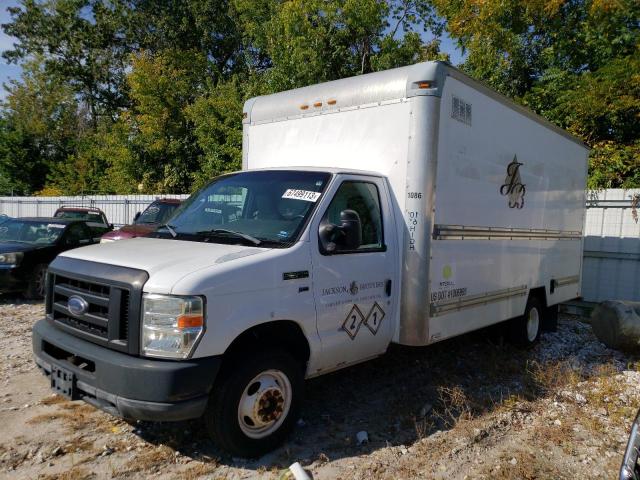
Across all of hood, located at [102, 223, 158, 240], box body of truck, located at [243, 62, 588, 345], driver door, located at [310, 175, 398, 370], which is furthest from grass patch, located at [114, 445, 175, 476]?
hood, located at [102, 223, 158, 240]

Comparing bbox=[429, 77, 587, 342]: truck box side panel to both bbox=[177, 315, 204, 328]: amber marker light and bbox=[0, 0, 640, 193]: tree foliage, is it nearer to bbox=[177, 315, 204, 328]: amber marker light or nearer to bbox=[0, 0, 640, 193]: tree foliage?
bbox=[177, 315, 204, 328]: amber marker light

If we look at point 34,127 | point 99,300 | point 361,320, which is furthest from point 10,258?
point 34,127

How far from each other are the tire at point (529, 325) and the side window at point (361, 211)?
327 centimetres

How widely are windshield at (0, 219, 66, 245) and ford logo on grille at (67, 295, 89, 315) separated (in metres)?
6.66

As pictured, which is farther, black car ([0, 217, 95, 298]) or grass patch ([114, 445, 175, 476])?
black car ([0, 217, 95, 298])

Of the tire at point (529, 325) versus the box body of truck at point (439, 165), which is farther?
the tire at point (529, 325)

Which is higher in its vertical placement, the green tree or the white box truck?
the green tree

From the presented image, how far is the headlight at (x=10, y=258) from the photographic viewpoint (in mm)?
8695

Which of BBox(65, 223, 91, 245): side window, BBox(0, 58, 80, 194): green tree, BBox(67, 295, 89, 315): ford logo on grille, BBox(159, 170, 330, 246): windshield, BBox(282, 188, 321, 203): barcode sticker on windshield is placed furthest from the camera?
BBox(0, 58, 80, 194): green tree

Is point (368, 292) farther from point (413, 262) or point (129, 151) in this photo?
point (129, 151)

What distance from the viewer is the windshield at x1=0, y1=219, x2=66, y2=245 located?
9.55 meters

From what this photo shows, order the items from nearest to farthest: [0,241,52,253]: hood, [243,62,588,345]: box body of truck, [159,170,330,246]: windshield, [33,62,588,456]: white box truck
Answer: [33,62,588,456]: white box truck → [159,170,330,246]: windshield → [243,62,588,345]: box body of truck → [0,241,52,253]: hood

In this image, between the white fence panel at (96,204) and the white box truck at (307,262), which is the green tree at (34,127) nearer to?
the white fence panel at (96,204)

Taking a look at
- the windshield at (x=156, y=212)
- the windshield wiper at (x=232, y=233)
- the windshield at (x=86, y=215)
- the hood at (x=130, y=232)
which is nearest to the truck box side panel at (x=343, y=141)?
the windshield wiper at (x=232, y=233)
